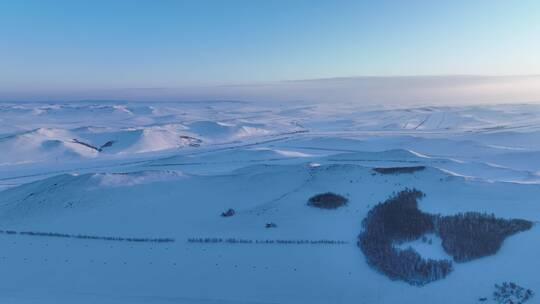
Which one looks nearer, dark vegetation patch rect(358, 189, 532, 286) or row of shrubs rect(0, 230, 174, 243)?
dark vegetation patch rect(358, 189, 532, 286)

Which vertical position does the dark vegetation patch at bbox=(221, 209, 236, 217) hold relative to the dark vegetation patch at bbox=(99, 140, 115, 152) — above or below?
above

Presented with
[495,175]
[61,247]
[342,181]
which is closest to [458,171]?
[495,175]

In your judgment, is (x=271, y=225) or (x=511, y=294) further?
(x=271, y=225)

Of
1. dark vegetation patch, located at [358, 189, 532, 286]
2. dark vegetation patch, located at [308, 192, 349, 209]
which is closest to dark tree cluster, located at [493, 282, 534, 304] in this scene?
dark vegetation patch, located at [358, 189, 532, 286]

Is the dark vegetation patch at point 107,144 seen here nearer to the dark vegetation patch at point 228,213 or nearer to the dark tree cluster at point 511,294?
the dark vegetation patch at point 228,213

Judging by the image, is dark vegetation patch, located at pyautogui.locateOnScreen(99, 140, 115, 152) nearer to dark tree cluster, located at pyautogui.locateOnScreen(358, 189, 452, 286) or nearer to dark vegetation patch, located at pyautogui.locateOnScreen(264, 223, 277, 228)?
dark vegetation patch, located at pyautogui.locateOnScreen(264, 223, 277, 228)

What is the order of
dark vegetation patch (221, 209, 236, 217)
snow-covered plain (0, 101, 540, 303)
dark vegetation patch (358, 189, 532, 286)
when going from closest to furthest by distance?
snow-covered plain (0, 101, 540, 303) → dark vegetation patch (358, 189, 532, 286) → dark vegetation patch (221, 209, 236, 217)

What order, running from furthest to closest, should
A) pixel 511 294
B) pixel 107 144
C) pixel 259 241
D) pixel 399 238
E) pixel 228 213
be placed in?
pixel 107 144 < pixel 228 213 < pixel 259 241 < pixel 399 238 < pixel 511 294

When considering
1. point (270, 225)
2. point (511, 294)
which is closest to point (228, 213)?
point (270, 225)

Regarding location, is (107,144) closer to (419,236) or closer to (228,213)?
(228,213)
